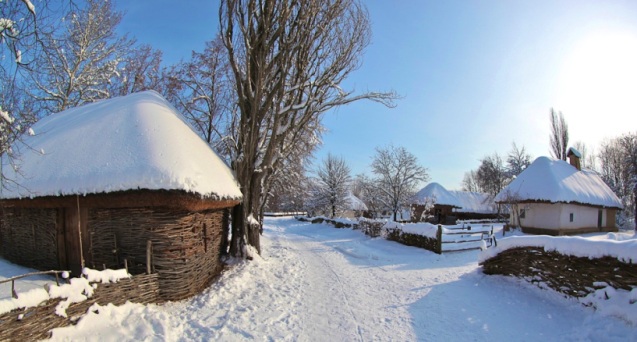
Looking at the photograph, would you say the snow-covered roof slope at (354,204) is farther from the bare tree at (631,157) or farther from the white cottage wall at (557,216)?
the bare tree at (631,157)

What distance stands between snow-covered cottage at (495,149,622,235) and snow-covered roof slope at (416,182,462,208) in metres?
11.6

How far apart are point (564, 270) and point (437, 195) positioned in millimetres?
31631

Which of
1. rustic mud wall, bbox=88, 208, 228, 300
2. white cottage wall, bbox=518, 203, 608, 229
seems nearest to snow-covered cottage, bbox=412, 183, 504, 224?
white cottage wall, bbox=518, 203, 608, 229

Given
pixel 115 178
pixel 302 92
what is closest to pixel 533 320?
pixel 115 178

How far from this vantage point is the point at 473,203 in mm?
41125

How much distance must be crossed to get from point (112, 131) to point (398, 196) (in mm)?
29436

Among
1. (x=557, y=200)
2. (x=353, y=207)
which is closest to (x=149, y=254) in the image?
(x=557, y=200)

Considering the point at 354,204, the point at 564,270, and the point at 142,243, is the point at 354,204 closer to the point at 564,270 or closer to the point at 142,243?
the point at 564,270

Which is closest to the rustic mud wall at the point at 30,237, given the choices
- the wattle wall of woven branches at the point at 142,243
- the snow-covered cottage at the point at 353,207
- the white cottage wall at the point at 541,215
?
the wattle wall of woven branches at the point at 142,243

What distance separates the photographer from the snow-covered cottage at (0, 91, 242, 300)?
6.77 meters

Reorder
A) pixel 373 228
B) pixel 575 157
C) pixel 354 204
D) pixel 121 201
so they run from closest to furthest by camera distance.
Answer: pixel 121 201
pixel 373 228
pixel 575 157
pixel 354 204

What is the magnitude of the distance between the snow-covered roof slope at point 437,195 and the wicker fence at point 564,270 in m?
27.8

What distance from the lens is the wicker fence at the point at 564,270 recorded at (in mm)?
5945

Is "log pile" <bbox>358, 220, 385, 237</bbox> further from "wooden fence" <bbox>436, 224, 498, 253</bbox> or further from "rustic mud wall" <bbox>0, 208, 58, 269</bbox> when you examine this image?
"rustic mud wall" <bbox>0, 208, 58, 269</bbox>
